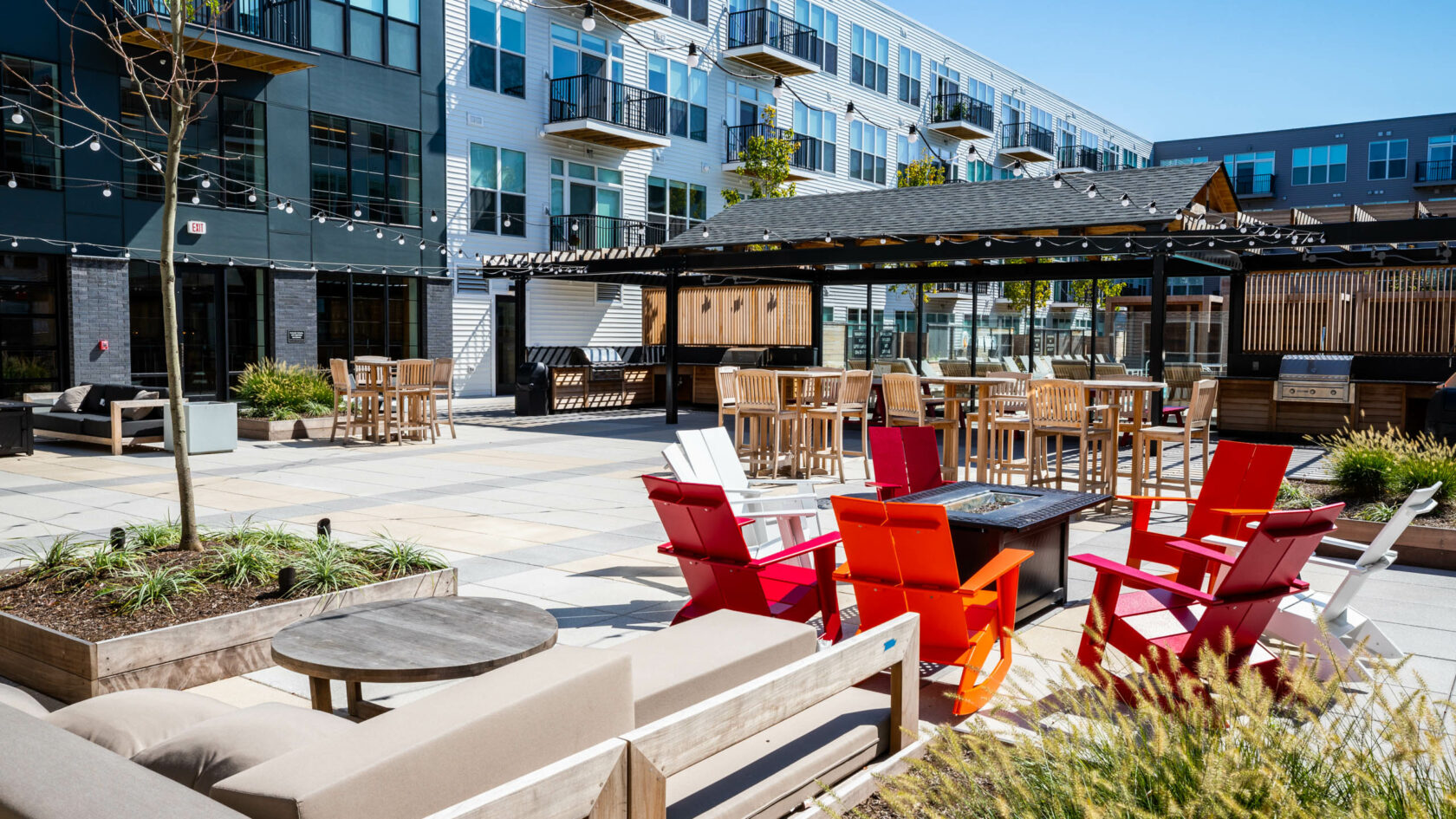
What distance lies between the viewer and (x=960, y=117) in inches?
1363

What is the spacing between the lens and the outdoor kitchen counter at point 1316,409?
13570mm

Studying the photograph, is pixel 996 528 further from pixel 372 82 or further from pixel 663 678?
pixel 372 82

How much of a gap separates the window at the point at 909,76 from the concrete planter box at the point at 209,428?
26431 millimetres

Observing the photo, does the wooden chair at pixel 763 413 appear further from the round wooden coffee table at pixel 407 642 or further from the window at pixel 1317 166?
the window at pixel 1317 166

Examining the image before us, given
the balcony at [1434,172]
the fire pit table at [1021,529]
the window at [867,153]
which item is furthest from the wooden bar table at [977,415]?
the balcony at [1434,172]

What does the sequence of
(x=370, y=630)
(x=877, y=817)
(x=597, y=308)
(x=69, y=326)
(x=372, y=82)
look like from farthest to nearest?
(x=597, y=308) < (x=372, y=82) < (x=69, y=326) < (x=370, y=630) < (x=877, y=817)

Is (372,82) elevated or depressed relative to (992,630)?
elevated

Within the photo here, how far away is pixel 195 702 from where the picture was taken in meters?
2.99

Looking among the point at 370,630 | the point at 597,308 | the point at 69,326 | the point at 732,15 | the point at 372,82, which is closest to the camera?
the point at 370,630

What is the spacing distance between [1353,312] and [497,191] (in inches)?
625

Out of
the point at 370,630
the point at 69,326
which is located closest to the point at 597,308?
the point at 69,326

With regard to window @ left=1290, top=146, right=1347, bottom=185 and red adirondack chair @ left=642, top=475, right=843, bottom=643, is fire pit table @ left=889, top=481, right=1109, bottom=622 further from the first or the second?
window @ left=1290, top=146, right=1347, bottom=185

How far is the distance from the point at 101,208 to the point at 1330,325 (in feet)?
59.4

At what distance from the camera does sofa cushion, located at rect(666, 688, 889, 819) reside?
2.50 meters
